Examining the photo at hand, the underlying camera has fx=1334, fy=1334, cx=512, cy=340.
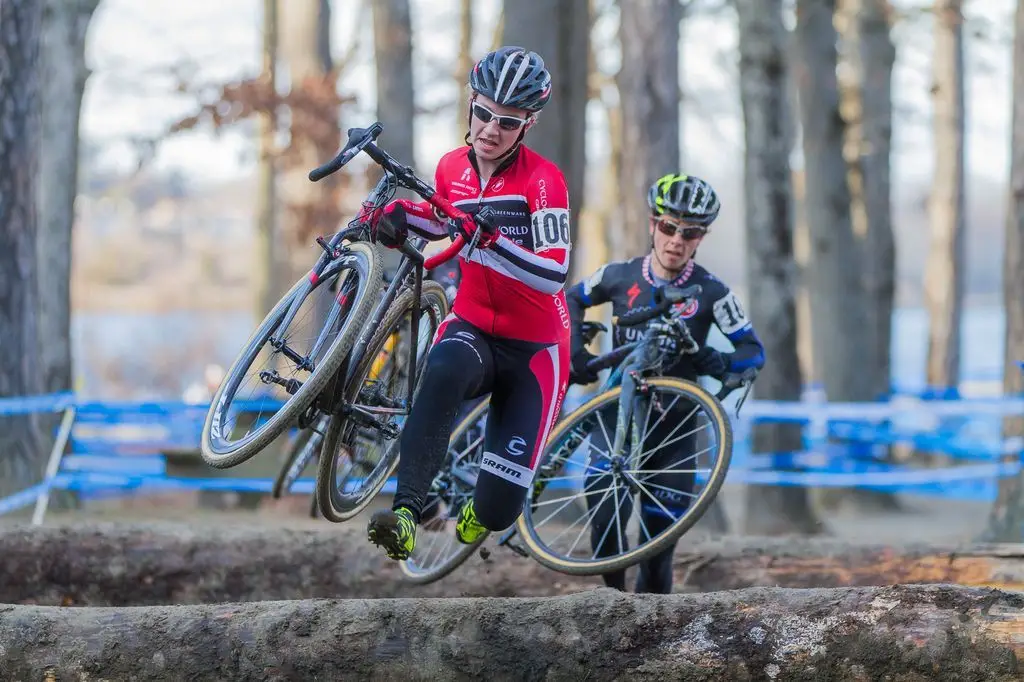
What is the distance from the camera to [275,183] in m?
25.9

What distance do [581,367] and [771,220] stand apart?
24.7ft

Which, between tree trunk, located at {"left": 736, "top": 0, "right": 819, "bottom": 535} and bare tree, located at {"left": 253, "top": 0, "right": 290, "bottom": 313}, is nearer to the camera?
tree trunk, located at {"left": 736, "top": 0, "right": 819, "bottom": 535}

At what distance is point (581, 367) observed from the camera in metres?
6.93

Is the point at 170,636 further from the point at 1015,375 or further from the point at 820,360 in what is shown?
the point at 820,360

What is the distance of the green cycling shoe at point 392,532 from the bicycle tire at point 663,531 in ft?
3.49

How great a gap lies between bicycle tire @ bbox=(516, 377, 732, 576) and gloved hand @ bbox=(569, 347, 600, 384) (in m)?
0.12

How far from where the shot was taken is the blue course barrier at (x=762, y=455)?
1261 cm

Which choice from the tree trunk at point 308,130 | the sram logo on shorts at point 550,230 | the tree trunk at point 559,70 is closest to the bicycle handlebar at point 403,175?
the sram logo on shorts at point 550,230

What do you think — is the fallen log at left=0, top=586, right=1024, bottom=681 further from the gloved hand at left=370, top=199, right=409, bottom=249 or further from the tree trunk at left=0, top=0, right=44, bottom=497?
the tree trunk at left=0, top=0, right=44, bottom=497

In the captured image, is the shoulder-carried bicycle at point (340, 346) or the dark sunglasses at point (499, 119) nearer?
the shoulder-carried bicycle at point (340, 346)

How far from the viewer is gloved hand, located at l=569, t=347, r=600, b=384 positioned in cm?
688

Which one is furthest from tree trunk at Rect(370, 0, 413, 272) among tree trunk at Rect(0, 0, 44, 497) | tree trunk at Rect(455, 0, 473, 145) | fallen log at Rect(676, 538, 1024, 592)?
fallen log at Rect(676, 538, 1024, 592)

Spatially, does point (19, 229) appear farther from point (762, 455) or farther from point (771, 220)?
point (762, 455)

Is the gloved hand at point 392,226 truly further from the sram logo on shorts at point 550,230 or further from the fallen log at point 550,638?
the fallen log at point 550,638
